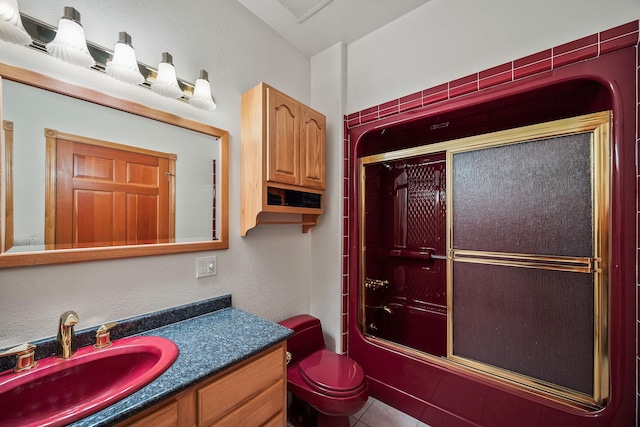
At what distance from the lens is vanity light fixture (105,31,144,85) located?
41.6 inches

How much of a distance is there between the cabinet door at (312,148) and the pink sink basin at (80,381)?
1163mm

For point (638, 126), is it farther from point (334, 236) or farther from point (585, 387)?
point (334, 236)

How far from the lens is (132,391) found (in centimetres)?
75

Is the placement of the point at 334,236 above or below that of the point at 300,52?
below

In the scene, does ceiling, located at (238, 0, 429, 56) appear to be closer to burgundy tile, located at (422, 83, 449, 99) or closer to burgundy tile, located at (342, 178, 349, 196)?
burgundy tile, located at (422, 83, 449, 99)

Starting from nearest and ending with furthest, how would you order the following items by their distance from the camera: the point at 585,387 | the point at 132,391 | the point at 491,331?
the point at 132,391 → the point at 585,387 → the point at 491,331

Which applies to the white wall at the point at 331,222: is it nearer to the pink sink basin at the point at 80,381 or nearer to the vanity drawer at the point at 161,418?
the pink sink basin at the point at 80,381

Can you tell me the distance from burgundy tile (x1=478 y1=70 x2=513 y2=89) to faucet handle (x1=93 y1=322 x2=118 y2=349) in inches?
84.9

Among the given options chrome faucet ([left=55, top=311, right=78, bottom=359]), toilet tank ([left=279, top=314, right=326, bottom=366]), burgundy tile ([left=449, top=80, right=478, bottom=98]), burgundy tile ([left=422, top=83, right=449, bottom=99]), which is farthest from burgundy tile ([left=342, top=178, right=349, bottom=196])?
chrome faucet ([left=55, top=311, right=78, bottom=359])

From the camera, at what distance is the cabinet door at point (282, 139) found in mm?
1487

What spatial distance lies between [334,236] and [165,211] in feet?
3.73

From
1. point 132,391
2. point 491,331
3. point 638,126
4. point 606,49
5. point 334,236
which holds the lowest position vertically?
point 491,331

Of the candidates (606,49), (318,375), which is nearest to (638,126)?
(606,49)

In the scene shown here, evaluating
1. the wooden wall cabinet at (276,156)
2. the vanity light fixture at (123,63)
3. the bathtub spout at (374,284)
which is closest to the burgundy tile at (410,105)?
the wooden wall cabinet at (276,156)
